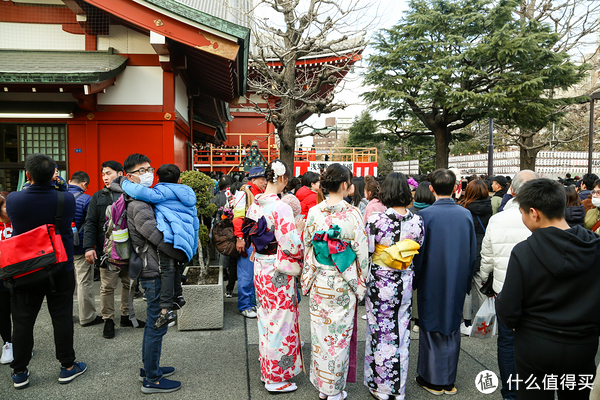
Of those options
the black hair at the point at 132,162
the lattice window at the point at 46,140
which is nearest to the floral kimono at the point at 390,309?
the black hair at the point at 132,162

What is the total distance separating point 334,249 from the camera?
2867 mm

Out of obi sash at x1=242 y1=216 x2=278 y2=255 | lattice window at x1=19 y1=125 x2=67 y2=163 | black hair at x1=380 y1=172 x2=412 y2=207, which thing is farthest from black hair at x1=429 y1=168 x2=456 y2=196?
lattice window at x1=19 y1=125 x2=67 y2=163

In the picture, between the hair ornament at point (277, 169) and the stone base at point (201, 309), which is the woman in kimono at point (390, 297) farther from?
the stone base at point (201, 309)

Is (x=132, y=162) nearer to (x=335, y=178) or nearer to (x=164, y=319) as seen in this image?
(x=164, y=319)

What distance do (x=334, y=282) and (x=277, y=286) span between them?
1.87ft

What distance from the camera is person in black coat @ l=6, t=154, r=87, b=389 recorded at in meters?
3.04

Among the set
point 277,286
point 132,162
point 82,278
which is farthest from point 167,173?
point 82,278

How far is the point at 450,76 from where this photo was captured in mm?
15883

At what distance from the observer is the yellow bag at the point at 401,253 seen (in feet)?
9.57

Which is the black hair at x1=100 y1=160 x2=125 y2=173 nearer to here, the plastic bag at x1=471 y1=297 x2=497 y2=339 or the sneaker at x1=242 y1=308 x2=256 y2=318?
the sneaker at x1=242 y1=308 x2=256 y2=318

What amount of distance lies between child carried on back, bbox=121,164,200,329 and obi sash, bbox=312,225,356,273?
121cm

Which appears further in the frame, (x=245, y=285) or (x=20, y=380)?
(x=245, y=285)

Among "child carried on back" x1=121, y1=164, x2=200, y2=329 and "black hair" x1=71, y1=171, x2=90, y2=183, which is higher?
"black hair" x1=71, y1=171, x2=90, y2=183

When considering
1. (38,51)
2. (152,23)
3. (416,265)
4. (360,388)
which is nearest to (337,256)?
(416,265)
